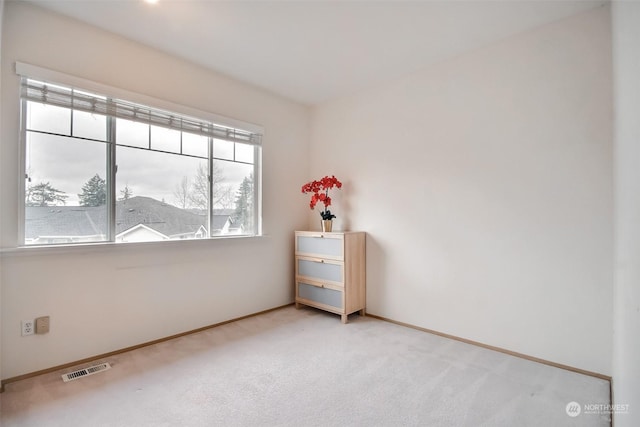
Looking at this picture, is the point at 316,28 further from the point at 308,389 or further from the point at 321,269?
the point at 308,389

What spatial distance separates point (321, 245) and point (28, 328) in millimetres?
2455

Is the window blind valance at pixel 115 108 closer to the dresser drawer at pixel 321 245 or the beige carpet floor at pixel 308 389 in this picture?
the dresser drawer at pixel 321 245

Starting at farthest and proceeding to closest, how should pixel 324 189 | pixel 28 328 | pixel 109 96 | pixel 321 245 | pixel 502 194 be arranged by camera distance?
1. pixel 324 189
2. pixel 321 245
3. pixel 502 194
4. pixel 109 96
5. pixel 28 328

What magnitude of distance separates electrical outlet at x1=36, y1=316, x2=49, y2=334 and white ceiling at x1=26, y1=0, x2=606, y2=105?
2.18m

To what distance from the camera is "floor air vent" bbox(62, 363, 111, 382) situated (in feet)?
6.77

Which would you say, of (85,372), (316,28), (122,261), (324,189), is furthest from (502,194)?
(85,372)

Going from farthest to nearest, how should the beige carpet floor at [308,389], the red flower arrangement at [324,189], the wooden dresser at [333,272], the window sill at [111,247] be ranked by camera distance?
the red flower arrangement at [324,189] < the wooden dresser at [333,272] < the window sill at [111,247] < the beige carpet floor at [308,389]

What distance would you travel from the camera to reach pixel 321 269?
3414 mm

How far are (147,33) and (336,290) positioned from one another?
2.89 meters

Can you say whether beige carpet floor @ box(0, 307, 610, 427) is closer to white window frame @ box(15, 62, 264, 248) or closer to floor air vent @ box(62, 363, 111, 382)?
floor air vent @ box(62, 363, 111, 382)

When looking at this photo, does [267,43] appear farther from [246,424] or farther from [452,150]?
[246,424]

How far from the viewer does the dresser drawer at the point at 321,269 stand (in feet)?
10.6

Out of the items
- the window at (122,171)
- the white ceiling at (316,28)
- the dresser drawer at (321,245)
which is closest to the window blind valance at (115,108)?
the window at (122,171)

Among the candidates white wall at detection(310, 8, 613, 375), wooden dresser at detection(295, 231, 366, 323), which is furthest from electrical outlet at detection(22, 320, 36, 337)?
white wall at detection(310, 8, 613, 375)
